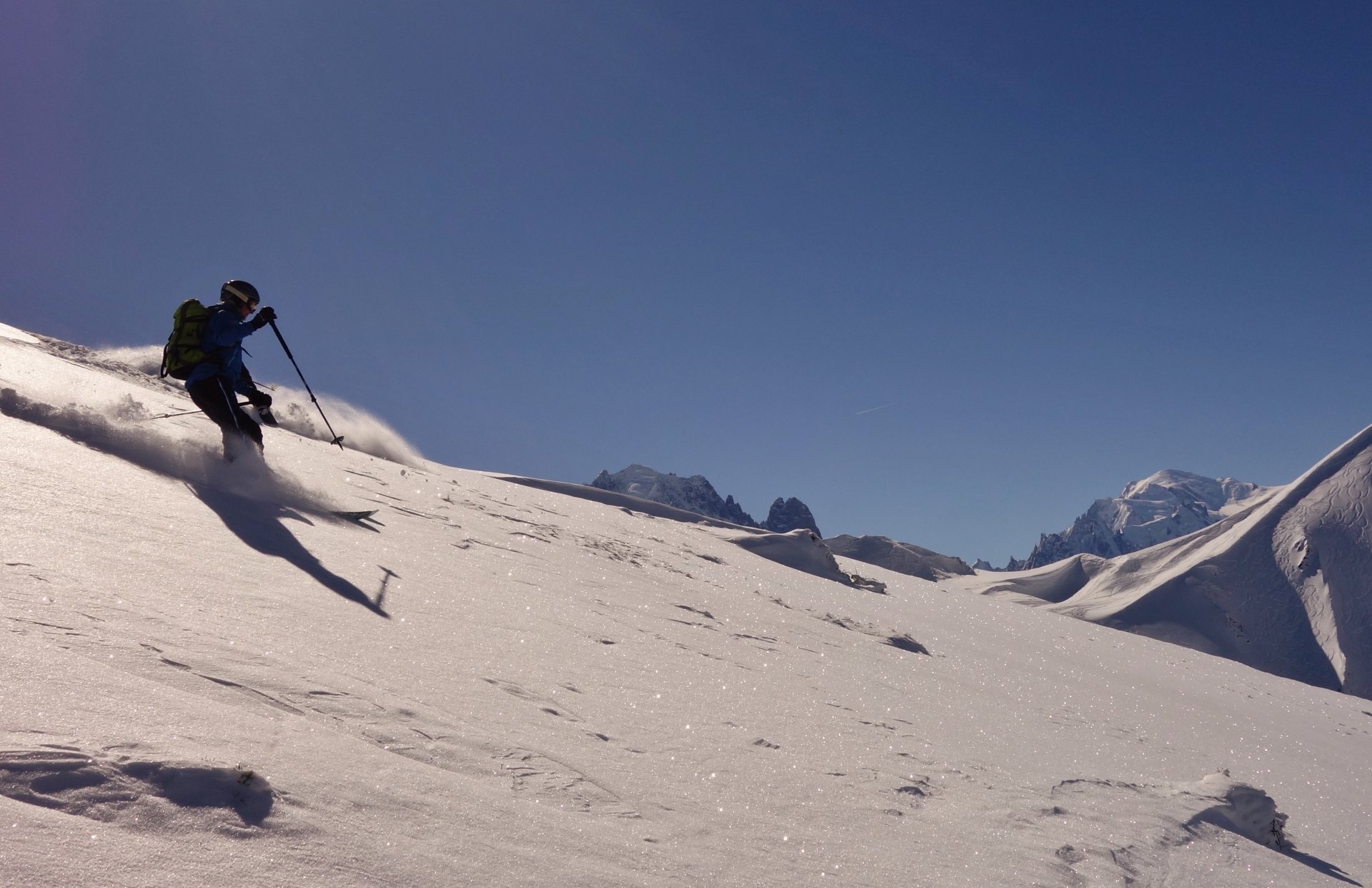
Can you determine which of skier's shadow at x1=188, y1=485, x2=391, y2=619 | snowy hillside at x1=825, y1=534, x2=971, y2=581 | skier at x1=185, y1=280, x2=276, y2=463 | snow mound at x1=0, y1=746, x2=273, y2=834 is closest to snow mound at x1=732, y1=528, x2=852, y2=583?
skier at x1=185, y1=280, x2=276, y2=463

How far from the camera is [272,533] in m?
5.92

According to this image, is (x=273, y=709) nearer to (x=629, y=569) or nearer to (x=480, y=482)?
(x=629, y=569)

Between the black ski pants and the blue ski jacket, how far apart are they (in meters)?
0.09

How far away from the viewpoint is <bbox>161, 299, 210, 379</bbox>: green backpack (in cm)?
856

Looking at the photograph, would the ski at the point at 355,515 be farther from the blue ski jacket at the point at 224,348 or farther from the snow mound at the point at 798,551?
the snow mound at the point at 798,551

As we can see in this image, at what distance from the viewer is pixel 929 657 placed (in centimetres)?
990

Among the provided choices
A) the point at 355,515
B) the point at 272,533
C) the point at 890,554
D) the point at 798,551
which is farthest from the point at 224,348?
the point at 890,554

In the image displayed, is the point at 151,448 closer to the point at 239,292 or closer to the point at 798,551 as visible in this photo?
the point at 239,292

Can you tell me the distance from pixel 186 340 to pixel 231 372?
53cm

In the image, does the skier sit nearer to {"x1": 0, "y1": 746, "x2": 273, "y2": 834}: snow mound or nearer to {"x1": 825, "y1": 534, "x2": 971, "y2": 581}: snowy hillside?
{"x1": 0, "y1": 746, "x2": 273, "y2": 834}: snow mound

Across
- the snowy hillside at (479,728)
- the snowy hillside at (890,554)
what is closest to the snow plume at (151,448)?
the snowy hillside at (479,728)

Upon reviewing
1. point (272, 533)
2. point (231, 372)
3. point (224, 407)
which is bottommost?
point (272, 533)

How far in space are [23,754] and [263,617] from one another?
1.92 meters

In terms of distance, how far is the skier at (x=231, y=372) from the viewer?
27.3ft
